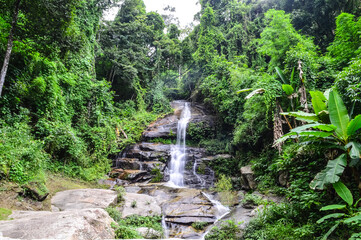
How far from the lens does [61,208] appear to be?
6355 mm

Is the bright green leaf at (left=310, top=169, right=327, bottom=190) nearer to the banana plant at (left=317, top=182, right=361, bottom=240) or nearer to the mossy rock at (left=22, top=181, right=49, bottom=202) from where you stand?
the banana plant at (left=317, top=182, right=361, bottom=240)

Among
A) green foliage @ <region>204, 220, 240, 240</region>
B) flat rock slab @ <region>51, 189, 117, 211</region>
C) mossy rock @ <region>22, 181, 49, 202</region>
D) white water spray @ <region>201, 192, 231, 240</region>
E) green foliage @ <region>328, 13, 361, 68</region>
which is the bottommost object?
white water spray @ <region>201, 192, 231, 240</region>

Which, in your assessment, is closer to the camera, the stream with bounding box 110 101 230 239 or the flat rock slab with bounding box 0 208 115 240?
the flat rock slab with bounding box 0 208 115 240

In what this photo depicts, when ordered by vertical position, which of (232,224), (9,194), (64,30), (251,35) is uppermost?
(251,35)

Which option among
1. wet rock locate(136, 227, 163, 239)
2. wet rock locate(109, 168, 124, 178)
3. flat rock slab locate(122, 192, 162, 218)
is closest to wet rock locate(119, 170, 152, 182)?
wet rock locate(109, 168, 124, 178)

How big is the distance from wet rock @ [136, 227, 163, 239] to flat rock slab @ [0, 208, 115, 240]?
1.43m

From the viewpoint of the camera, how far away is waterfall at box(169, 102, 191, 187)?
536 inches

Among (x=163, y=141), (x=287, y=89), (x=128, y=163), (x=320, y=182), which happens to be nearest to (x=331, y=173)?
(x=320, y=182)

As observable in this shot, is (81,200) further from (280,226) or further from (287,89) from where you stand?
(287,89)

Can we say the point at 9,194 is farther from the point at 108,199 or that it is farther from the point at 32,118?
the point at 32,118

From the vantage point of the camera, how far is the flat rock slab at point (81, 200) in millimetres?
6453

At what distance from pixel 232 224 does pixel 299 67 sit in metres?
6.87

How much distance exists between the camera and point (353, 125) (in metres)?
4.29

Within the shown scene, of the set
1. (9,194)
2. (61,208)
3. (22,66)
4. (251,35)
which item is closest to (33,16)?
(22,66)
